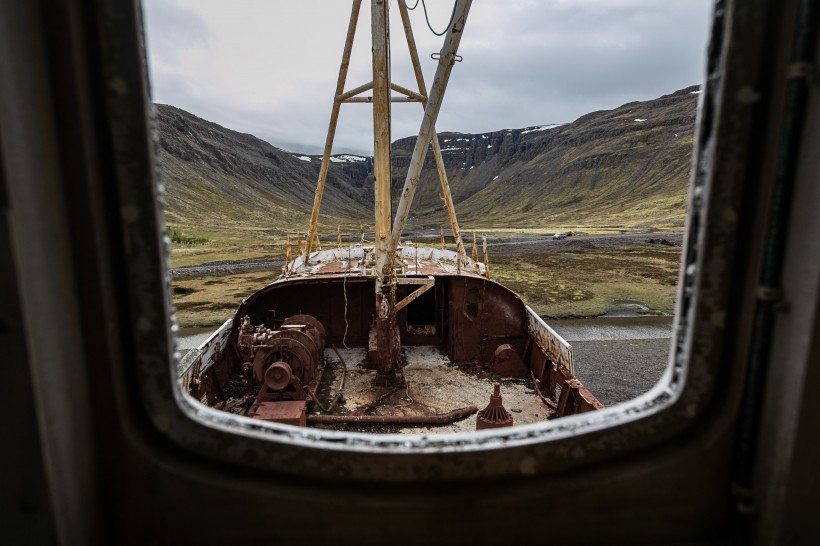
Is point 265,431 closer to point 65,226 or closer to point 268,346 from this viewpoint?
point 65,226

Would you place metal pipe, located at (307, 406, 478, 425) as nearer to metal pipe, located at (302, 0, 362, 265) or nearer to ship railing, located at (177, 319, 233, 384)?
ship railing, located at (177, 319, 233, 384)

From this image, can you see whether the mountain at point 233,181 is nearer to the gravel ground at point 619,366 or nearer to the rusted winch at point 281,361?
the gravel ground at point 619,366

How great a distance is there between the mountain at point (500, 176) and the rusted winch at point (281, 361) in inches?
2323

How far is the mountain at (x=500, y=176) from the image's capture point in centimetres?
7831

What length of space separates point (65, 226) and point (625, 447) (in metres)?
1.69

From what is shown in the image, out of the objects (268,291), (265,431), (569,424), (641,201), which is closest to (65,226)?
(265,431)

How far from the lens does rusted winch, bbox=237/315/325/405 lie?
4906 mm

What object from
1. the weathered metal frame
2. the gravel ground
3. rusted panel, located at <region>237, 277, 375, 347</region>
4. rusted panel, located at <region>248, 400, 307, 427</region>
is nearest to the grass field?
Answer: the gravel ground

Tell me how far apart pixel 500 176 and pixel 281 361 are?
139275 mm

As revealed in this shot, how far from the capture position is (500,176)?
137 metres

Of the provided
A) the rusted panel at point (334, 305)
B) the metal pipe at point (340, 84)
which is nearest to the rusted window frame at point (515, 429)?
the rusted panel at point (334, 305)

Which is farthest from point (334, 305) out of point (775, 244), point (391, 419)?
point (775, 244)

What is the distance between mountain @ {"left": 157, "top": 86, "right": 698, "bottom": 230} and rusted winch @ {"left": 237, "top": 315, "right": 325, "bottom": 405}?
5900cm

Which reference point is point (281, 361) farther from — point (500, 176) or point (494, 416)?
point (500, 176)
